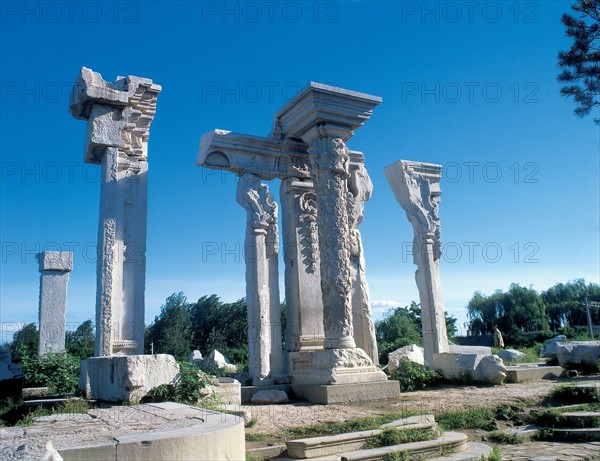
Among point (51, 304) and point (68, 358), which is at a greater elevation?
point (51, 304)

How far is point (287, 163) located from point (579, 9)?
592 cm

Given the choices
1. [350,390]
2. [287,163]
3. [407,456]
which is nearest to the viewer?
[407,456]

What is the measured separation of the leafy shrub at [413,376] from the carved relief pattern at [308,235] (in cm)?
285

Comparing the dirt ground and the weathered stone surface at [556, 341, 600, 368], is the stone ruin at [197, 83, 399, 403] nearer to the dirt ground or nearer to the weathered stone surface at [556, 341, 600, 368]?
the dirt ground

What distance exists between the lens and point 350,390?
8.80 metres

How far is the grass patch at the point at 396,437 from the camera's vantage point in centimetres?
539

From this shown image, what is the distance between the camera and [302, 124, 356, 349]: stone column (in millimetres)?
9664

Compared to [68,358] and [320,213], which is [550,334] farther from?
[68,358]

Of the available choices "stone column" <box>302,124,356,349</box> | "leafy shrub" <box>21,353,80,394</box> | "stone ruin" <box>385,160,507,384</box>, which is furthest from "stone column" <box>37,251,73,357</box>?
"stone ruin" <box>385,160,507,384</box>

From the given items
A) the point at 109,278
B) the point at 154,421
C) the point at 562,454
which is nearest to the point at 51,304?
the point at 109,278

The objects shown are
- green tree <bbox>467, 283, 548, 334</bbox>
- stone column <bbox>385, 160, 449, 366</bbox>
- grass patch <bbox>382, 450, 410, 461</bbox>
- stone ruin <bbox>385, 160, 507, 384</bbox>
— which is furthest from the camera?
green tree <bbox>467, 283, 548, 334</bbox>

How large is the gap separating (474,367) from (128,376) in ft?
24.6

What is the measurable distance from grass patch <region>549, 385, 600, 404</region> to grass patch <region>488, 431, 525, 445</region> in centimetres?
225

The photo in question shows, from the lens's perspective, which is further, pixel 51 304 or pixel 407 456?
pixel 51 304
